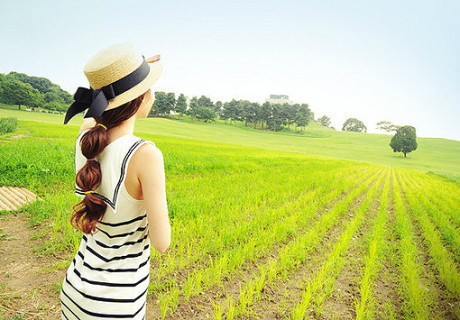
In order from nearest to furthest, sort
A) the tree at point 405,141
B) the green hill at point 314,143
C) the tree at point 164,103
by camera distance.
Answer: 1. the green hill at point 314,143
2. the tree at point 405,141
3. the tree at point 164,103

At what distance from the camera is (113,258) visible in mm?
1296

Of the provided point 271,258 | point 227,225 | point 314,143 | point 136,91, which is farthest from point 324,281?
point 314,143

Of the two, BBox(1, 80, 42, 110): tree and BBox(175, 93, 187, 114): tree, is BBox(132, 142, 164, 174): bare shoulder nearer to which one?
BBox(1, 80, 42, 110): tree

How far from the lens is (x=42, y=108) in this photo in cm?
7325

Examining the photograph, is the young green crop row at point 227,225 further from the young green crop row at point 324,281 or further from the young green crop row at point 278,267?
the young green crop row at point 324,281

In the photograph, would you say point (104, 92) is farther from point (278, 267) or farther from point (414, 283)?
point (414, 283)

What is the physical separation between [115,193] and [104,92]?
55cm

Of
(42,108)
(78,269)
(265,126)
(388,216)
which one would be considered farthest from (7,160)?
(265,126)

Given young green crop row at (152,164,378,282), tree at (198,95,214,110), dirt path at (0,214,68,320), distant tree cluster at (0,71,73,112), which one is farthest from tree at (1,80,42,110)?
young green crop row at (152,164,378,282)

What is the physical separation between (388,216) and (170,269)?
7.20 m

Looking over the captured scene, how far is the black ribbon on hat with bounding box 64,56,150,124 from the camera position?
1152 mm

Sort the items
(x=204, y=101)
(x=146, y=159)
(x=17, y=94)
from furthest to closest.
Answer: (x=204, y=101)
(x=17, y=94)
(x=146, y=159)

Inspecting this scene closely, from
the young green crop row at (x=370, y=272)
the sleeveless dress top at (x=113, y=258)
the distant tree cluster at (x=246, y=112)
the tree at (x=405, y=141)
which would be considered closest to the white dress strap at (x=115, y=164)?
the sleeveless dress top at (x=113, y=258)

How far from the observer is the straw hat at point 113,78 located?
118cm
